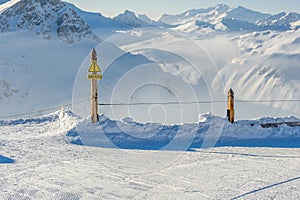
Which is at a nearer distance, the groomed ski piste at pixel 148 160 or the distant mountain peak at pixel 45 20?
the groomed ski piste at pixel 148 160

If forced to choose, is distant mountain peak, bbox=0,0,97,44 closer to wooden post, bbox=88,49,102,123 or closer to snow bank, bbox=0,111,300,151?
wooden post, bbox=88,49,102,123

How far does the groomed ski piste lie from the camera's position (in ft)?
21.2

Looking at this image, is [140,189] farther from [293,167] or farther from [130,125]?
[130,125]

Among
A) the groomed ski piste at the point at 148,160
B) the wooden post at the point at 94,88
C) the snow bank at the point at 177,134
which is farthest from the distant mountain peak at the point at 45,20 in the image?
the groomed ski piste at the point at 148,160

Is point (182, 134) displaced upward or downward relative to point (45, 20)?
downward

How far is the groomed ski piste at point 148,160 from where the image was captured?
6477 millimetres

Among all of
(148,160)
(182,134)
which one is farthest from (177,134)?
(148,160)

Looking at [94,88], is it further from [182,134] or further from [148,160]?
[148,160]

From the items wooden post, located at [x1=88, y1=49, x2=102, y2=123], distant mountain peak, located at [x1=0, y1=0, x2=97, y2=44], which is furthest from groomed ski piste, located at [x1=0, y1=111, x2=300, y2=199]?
distant mountain peak, located at [x1=0, y1=0, x2=97, y2=44]

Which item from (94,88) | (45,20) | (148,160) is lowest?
(148,160)

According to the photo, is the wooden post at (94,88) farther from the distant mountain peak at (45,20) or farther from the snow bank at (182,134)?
the distant mountain peak at (45,20)

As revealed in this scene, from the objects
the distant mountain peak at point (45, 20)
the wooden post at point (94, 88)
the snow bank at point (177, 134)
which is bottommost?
the snow bank at point (177, 134)

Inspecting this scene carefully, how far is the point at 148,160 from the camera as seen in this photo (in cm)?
863

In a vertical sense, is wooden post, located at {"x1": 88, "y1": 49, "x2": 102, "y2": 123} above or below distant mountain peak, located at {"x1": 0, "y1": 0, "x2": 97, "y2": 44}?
below
